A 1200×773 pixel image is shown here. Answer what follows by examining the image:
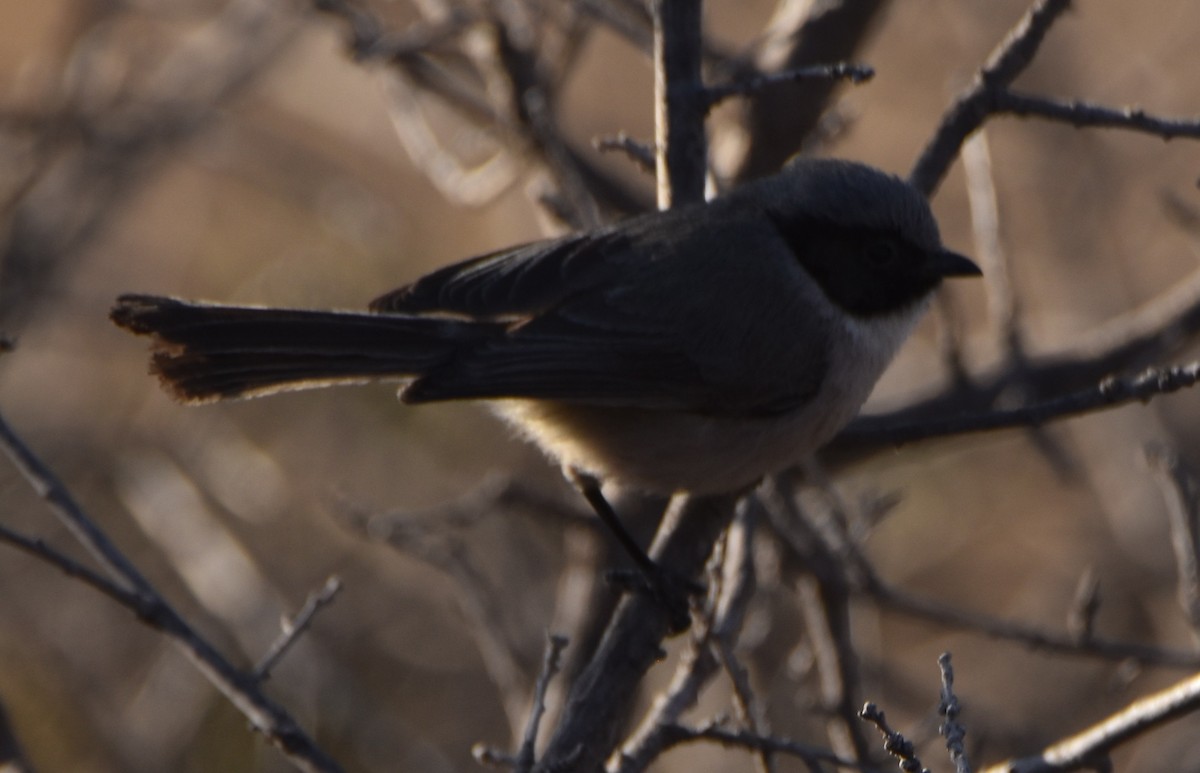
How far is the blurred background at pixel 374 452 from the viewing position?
5449 millimetres

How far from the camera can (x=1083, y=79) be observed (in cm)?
782

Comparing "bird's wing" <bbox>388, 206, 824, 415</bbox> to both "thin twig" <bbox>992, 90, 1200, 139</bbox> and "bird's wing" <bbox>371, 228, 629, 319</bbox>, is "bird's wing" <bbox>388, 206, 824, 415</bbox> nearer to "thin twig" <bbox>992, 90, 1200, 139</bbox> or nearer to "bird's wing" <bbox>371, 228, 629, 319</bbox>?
"bird's wing" <bbox>371, 228, 629, 319</bbox>

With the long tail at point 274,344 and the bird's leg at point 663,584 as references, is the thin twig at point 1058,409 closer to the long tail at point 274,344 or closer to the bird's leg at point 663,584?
the bird's leg at point 663,584

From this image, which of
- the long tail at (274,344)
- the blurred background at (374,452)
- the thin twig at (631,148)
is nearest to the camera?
the long tail at (274,344)

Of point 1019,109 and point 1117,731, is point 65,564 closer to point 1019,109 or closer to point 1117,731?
point 1117,731

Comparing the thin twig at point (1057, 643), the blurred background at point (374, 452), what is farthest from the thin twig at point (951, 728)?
the blurred background at point (374, 452)

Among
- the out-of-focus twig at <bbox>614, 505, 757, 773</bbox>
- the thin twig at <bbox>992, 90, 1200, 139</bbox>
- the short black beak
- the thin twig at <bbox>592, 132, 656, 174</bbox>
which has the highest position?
the thin twig at <bbox>592, 132, 656, 174</bbox>

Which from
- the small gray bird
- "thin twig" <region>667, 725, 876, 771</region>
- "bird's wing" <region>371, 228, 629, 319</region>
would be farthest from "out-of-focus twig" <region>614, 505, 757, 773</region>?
"bird's wing" <region>371, 228, 629, 319</region>

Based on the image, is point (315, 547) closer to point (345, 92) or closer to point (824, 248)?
point (345, 92)

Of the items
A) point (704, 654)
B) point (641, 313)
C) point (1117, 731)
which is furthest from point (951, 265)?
point (1117, 731)

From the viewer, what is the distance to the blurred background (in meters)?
5.45

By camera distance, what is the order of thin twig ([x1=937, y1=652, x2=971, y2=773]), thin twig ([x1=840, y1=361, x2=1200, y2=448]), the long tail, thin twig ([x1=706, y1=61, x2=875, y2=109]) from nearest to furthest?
thin twig ([x1=937, y1=652, x2=971, y2=773])
thin twig ([x1=840, y1=361, x2=1200, y2=448])
thin twig ([x1=706, y1=61, x2=875, y2=109])
the long tail

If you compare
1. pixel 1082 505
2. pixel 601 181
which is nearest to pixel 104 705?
pixel 601 181

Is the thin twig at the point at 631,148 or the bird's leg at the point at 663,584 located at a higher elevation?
the thin twig at the point at 631,148
